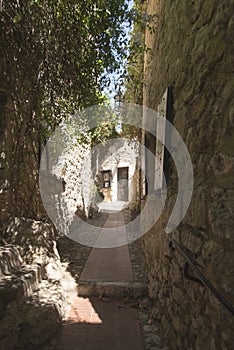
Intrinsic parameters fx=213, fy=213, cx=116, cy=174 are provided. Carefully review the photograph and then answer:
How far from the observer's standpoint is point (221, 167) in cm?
99

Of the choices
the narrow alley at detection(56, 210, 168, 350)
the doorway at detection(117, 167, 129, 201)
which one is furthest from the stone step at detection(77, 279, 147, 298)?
the doorway at detection(117, 167, 129, 201)

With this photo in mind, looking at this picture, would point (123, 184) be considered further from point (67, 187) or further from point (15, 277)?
point (15, 277)

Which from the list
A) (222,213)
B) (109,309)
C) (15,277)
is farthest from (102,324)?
(222,213)

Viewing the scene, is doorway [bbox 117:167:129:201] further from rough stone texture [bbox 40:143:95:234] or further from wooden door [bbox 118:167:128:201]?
rough stone texture [bbox 40:143:95:234]

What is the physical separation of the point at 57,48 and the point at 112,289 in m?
3.00

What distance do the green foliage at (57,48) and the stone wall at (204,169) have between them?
3.66 ft

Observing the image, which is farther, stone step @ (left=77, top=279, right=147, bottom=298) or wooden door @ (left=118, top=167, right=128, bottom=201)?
wooden door @ (left=118, top=167, right=128, bottom=201)

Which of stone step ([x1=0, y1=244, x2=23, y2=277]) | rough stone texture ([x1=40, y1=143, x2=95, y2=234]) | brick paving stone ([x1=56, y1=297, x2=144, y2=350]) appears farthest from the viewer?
rough stone texture ([x1=40, y1=143, x2=95, y2=234])

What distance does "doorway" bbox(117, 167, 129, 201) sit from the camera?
1334 cm

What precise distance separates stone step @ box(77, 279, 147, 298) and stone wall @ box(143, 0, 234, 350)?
26.4 inches

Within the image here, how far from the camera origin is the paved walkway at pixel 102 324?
174 centimetres

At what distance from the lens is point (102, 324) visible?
1.99 meters

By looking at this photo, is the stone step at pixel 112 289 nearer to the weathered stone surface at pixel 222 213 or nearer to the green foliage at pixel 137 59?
the weathered stone surface at pixel 222 213

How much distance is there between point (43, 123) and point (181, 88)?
2.41 metres
